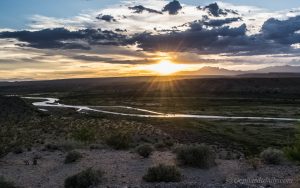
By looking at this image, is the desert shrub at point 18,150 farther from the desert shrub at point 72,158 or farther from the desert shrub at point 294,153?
the desert shrub at point 294,153

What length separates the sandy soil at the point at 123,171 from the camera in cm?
1825

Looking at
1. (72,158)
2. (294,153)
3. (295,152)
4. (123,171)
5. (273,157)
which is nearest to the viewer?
(123,171)

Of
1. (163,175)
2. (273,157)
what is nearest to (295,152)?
(273,157)

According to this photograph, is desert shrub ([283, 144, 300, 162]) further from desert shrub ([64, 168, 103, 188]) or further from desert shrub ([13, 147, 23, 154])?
desert shrub ([13, 147, 23, 154])

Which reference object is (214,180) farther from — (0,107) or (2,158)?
(0,107)

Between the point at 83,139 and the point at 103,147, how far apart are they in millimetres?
3781

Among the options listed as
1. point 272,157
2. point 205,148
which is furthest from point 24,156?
point 272,157

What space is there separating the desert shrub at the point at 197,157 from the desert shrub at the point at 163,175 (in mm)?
2978

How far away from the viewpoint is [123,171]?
67.1 feet

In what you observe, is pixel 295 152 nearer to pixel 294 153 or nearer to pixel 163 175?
pixel 294 153

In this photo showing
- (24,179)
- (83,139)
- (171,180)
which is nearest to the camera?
(171,180)

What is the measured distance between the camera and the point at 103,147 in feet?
90.8

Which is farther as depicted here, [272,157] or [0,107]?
[0,107]

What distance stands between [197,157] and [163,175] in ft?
11.5
